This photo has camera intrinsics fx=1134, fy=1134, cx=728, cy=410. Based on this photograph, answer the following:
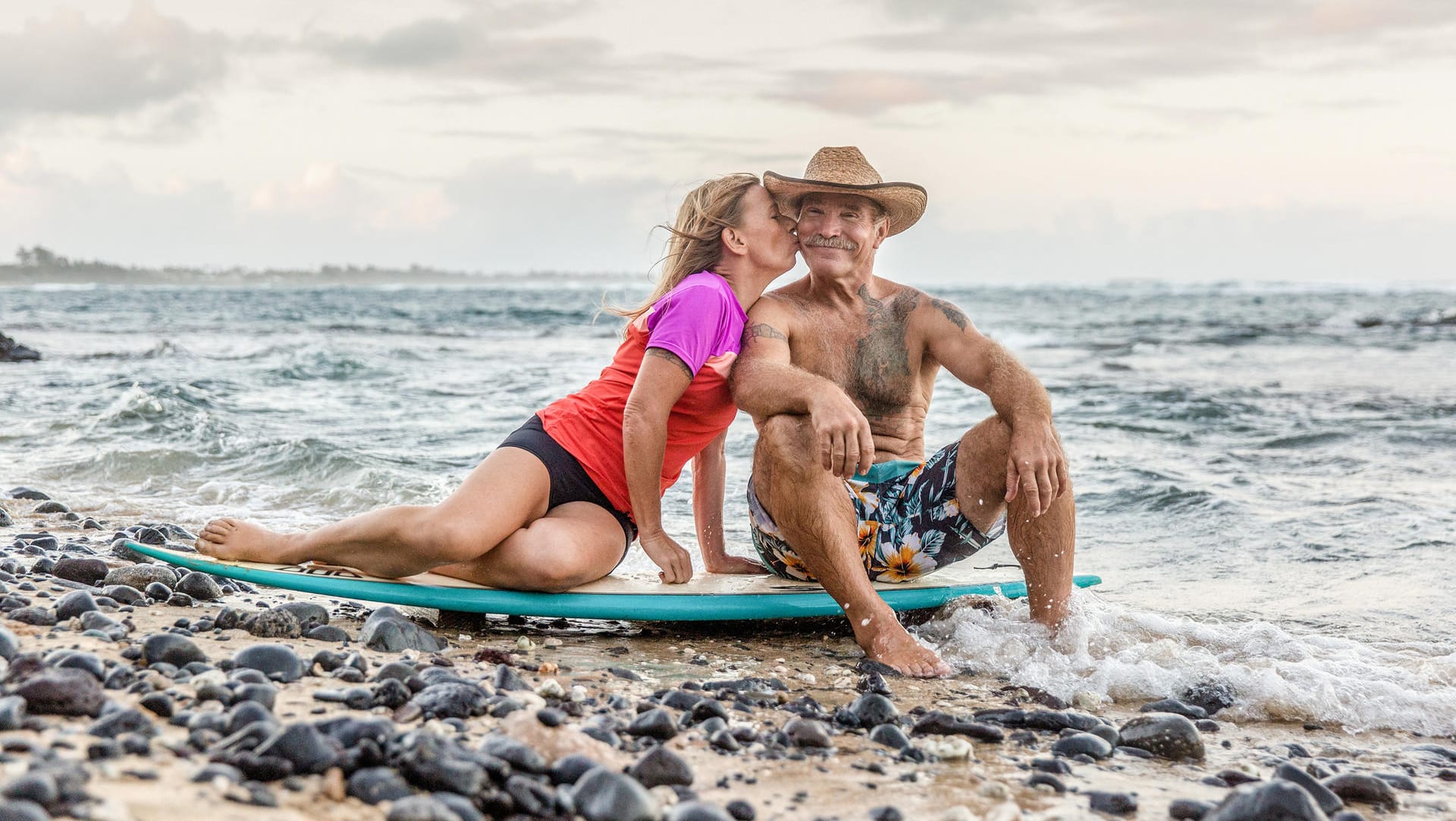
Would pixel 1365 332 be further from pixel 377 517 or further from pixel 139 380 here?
pixel 377 517

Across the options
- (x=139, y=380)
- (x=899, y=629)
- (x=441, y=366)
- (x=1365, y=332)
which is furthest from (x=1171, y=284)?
(x=899, y=629)

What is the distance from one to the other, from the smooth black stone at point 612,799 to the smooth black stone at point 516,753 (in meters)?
0.14

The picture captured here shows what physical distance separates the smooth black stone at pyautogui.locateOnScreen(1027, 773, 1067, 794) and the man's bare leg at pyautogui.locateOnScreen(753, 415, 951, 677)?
97 cm

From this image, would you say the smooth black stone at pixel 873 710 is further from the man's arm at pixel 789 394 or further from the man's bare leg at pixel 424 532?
the man's bare leg at pixel 424 532

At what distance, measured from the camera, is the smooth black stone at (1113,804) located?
2.53 metres

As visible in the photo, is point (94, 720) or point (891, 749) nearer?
point (94, 720)

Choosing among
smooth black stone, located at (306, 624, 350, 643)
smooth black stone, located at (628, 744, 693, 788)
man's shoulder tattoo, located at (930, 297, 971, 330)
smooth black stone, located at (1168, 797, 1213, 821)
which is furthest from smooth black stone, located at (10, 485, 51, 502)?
smooth black stone, located at (1168, 797, 1213, 821)

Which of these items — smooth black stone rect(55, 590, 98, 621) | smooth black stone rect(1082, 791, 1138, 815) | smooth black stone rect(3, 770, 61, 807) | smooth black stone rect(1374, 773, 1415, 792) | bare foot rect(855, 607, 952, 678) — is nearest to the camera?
smooth black stone rect(3, 770, 61, 807)

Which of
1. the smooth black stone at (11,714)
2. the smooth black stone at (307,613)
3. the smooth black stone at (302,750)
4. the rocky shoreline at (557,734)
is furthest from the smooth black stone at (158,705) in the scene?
the smooth black stone at (307,613)

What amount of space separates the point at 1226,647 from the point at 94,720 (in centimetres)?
353

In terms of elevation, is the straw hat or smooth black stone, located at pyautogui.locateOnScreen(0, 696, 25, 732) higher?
the straw hat

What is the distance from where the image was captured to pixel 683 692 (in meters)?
3.10

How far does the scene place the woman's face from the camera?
165 inches

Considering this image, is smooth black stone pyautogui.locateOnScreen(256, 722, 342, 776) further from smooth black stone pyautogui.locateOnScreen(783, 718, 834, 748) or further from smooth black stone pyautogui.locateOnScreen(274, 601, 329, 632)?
smooth black stone pyautogui.locateOnScreen(274, 601, 329, 632)
